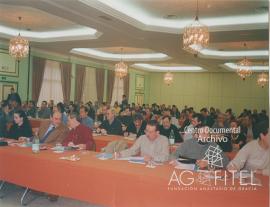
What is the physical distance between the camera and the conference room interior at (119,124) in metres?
3.27

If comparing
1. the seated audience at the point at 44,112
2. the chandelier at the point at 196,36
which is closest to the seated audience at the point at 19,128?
the chandelier at the point at 196,36

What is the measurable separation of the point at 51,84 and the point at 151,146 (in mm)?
8656

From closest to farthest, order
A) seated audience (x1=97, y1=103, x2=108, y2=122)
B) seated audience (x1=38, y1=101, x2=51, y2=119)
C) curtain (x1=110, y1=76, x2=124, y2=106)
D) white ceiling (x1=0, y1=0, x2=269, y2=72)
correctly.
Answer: white ceiling (x1=0, y1=0, x2=269, y2=72) < seated audience (x1=97, y1=103, x2=108, y2=122) < seated audience (x1=38, y1=101, x2=51, y2=119) < curtain (x1=110, y1=76, x2=124, y2=106)

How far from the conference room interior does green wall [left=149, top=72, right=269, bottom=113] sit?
4.54m

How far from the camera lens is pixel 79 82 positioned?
1353cm

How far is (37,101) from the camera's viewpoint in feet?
37.7

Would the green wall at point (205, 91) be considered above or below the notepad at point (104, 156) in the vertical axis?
above

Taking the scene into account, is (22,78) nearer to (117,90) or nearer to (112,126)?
(112,126)

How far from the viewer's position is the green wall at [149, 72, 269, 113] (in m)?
17.5

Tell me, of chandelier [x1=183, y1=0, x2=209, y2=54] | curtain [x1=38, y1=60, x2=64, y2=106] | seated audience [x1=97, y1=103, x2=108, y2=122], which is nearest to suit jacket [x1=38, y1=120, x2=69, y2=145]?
chandelier [x1=183, y1=0, x2=209, y2=54]

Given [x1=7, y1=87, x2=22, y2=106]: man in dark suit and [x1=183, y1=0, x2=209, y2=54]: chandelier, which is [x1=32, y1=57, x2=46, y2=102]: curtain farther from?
[x1=183, y1=0, x2=209, y2=54]: chandelier

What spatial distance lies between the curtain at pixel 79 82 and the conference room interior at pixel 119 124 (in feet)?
0.14

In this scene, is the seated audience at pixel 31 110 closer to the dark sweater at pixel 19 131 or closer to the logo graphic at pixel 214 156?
the dark sweater at pixel 19 131

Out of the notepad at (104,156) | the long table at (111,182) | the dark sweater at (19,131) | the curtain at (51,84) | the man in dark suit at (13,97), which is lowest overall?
the long table at (111,182)
